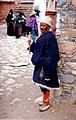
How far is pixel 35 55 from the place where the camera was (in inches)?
228

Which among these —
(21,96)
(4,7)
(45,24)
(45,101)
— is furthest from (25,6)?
(45,24)

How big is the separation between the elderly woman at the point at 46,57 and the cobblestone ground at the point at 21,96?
1.37 feet

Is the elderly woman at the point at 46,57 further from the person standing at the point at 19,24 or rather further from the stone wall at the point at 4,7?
the stone wall at the point at 4,7

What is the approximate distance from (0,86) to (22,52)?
472 centimetres

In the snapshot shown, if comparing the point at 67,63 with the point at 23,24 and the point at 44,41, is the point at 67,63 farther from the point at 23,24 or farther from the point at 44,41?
the point at 23,24

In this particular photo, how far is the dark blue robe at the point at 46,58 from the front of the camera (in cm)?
570

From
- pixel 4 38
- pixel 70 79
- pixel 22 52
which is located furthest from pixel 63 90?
pixel 4 38

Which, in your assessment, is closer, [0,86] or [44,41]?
[44,41]

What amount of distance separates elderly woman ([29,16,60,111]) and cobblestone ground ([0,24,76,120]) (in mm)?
418

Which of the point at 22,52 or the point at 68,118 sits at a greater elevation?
the point at 68,118

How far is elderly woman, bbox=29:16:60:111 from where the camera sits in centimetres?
570

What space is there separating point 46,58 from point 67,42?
523 mm

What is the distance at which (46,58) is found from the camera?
5.69m

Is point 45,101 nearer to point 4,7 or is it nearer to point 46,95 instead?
point 46,95
